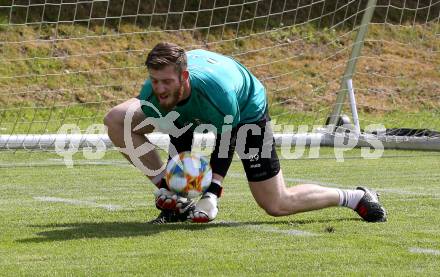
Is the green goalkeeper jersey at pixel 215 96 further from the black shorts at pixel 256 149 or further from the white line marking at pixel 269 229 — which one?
the white line marking at pixel 269 229

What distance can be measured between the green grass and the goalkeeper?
0.43 ft

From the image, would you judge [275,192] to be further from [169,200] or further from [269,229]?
[169,200]

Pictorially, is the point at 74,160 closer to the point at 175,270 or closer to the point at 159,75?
the point at 159,75

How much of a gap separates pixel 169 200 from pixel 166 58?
3.18 ft

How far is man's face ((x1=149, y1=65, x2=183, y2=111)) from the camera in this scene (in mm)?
6301

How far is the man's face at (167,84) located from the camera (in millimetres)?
6301

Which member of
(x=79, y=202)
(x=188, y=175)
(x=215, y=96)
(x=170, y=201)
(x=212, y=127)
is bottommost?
(x=79, y=202)

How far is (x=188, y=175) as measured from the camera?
6703 mm

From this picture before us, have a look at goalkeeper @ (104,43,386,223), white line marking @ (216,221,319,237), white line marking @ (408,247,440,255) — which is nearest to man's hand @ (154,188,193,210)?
goalkeeper @ (104,43,386,223)

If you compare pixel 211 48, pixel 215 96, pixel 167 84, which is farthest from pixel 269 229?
pixel 211 48

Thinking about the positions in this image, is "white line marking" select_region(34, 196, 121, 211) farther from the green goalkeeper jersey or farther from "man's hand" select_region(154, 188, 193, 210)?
the green goalkeeper jersey

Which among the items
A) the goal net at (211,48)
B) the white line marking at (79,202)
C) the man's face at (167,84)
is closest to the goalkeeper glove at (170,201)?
the man's face at (167,84)

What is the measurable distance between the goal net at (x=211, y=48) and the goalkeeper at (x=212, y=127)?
7.45m

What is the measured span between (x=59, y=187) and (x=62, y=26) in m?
7.99
